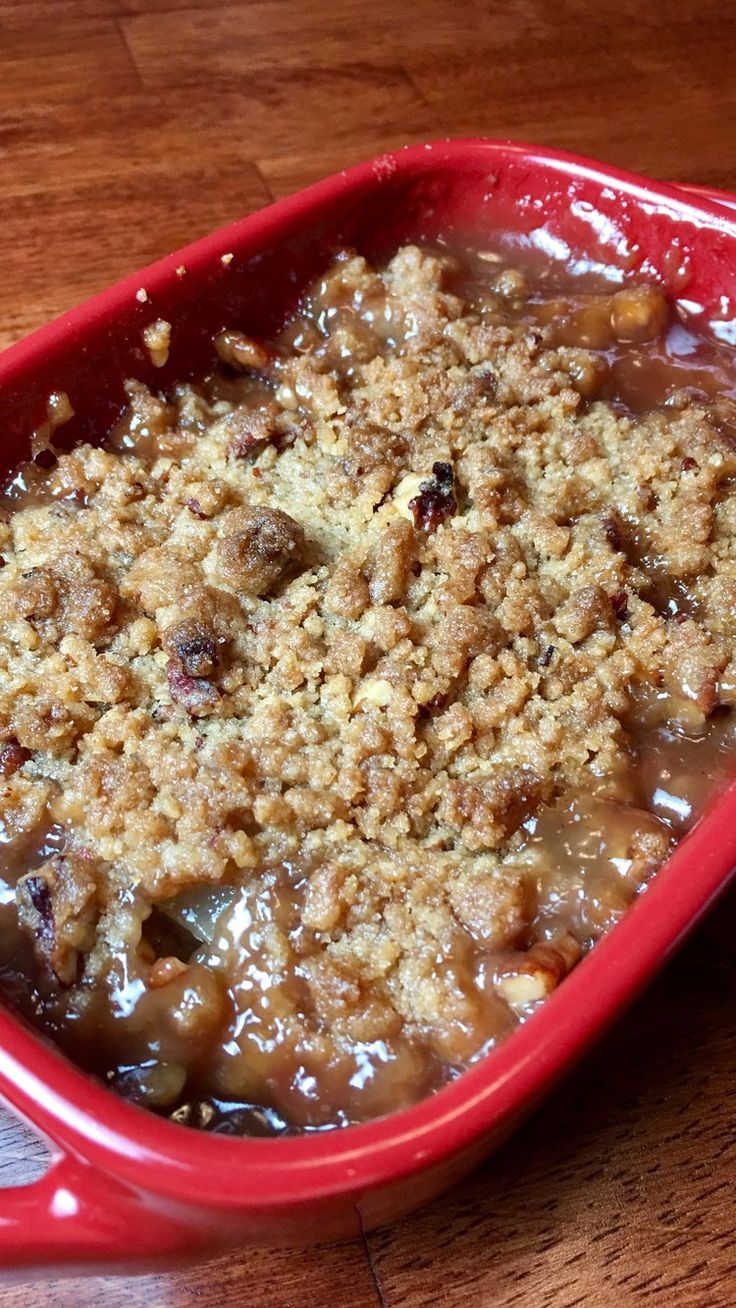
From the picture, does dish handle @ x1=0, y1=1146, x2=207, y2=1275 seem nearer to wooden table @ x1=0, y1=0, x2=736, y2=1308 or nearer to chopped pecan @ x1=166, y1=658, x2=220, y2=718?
wooden table @ x1=0, y1=0, x2=736, y2=1308

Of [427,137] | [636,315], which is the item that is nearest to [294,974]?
[636,315]

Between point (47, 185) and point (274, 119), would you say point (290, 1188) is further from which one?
point (274, 119)

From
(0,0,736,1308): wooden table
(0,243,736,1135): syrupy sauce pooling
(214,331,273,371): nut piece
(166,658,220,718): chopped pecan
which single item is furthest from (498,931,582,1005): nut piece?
(214,331,273,371): nut piece

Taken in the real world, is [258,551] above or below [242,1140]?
above

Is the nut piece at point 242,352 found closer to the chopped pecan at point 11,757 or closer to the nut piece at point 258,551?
the nut piece at point 258,551

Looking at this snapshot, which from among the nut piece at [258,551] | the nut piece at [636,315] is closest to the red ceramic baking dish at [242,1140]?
the nut piece at [258,551]

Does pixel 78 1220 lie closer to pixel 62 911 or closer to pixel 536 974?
pixel 62 911
